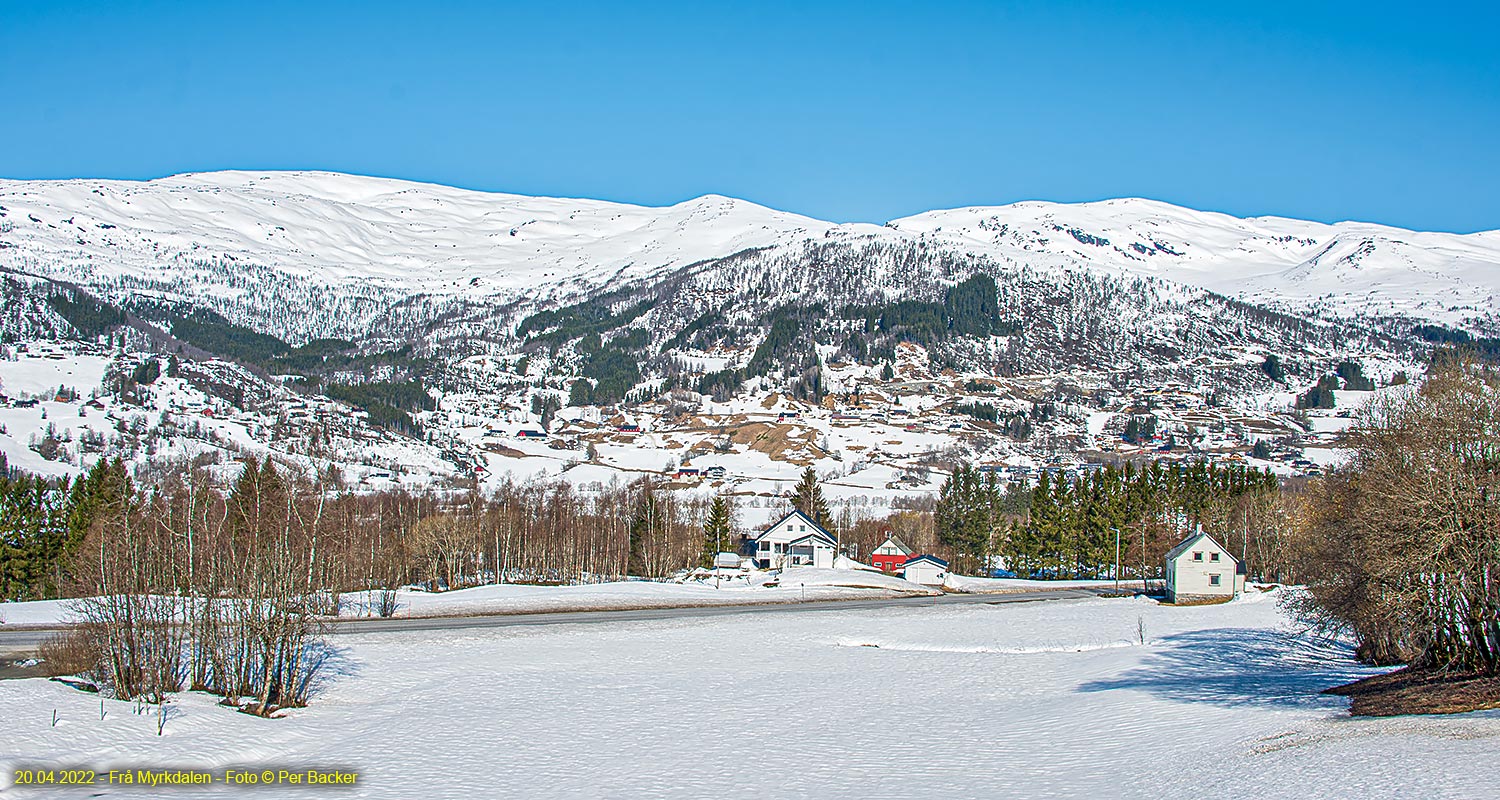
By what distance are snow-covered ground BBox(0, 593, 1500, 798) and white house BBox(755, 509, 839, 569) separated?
67.7 metres

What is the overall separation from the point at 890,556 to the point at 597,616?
63.0m

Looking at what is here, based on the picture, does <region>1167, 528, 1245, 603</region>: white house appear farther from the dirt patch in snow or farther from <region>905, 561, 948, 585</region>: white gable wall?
the dirt patch in snow

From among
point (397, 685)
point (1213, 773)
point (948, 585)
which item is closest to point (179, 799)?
point (397, 685)

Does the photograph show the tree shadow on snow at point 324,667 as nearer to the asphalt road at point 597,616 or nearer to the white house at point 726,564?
the asphalt road at point 597,616

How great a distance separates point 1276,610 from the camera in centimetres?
6353

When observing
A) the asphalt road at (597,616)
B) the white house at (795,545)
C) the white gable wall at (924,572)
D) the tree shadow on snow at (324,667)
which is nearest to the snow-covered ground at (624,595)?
the asphalt road at (597,616)

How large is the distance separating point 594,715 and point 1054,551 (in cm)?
8622

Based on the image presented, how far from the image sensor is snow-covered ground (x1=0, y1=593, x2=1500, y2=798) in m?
23.0

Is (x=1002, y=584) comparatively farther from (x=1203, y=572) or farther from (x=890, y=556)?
(x=1203, y=572)

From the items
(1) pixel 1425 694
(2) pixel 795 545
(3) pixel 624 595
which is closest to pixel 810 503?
(2) pixel 795 545

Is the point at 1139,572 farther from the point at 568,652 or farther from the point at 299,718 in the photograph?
the point at 299,718

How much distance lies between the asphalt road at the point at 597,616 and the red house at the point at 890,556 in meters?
31.4

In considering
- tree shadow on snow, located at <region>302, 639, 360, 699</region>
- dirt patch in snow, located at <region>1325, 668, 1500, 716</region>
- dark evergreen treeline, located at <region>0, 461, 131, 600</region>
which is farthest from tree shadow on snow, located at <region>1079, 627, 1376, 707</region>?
dark evergreen treeline, located at <region>0, 461, 131, 600</region>

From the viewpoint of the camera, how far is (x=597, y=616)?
6284 centimetres
